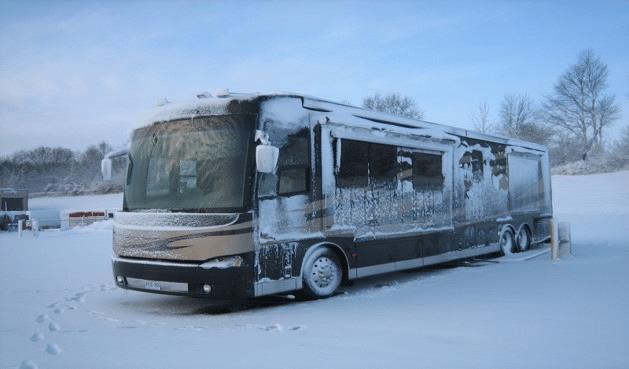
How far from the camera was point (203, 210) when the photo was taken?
22.2ft

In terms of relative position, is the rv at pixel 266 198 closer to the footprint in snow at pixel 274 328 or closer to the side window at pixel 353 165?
the side window at pixel 353 165

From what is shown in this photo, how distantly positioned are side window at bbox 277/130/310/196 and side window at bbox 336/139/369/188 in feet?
2.13

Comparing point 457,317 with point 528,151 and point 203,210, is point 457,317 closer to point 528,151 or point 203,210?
point 203,210

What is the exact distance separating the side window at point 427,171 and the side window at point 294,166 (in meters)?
2.64

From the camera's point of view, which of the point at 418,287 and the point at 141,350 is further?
the point at 418,287

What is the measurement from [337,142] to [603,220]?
1906 cm

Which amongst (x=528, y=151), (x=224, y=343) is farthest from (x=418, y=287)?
(x=528, y=151)

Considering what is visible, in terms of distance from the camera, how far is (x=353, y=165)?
819 centimetres

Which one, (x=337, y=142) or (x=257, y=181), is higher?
(x=337, y=142)

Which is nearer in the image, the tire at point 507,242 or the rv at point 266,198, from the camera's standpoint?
the rv at point 266,198

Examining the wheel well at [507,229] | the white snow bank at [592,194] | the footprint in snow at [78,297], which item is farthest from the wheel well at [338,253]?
the white snow bank at [592,194]

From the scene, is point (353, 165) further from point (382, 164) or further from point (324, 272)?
point (324, 272)

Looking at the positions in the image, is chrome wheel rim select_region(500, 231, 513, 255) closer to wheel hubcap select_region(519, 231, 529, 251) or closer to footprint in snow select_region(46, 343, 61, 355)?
wheel hubcap select_region(519, 231, 529, 251)

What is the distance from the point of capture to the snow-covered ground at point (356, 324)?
470 cm
